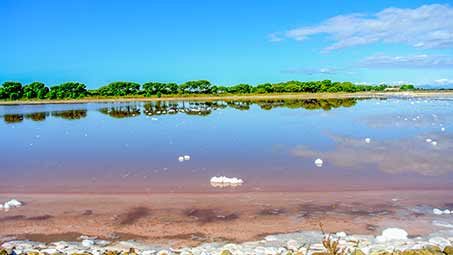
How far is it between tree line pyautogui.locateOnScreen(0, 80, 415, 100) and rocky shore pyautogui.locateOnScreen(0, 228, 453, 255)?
75767 millimetres

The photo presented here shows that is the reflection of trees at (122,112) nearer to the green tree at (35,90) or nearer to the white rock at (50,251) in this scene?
the white rock at (50,251)

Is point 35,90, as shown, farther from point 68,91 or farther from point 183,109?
point 183,109

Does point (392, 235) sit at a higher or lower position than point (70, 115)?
lower

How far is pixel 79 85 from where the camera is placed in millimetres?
80938

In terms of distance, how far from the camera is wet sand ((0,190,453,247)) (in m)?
5.24

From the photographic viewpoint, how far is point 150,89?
84250 millimetres

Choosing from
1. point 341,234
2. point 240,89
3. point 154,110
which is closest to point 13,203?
point 341,234

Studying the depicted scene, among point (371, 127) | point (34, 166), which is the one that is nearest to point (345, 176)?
point (34, 166)

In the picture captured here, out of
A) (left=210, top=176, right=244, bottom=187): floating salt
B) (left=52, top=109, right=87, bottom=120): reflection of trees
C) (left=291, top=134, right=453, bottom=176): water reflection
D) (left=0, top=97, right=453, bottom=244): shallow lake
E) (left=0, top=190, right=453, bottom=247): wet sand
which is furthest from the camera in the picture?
(left=52, top=109, right=87, bottom=120): reflection of trees

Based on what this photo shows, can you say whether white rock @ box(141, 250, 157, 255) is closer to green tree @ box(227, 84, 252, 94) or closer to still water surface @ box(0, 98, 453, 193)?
still water surface @ box(0, 98, 453, 193)

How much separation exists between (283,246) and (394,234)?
1.45 m

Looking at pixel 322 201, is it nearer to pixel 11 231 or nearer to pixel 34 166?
pixel 11 231

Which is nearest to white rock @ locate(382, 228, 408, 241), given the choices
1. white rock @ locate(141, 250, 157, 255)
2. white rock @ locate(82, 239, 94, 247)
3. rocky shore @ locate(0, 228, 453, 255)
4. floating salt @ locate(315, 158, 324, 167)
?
rocky shore @ locate(0, 228, 453, 255)

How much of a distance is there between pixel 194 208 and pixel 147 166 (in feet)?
11.9
